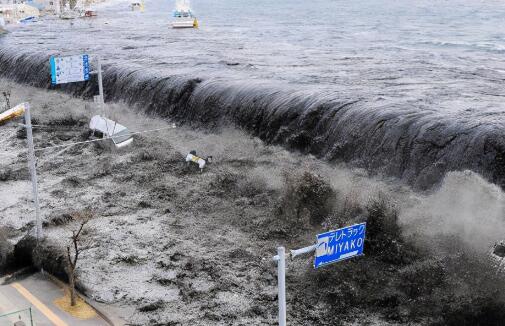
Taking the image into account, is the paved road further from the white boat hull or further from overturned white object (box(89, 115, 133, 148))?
the white boat hull

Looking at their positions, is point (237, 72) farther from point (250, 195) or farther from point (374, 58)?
point (250, 195)

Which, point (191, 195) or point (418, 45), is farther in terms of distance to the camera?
point (418, 45)

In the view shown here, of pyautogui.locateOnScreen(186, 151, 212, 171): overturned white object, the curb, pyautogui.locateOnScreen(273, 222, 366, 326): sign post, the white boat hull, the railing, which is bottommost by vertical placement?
the curb

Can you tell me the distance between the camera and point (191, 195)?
26.1 meters

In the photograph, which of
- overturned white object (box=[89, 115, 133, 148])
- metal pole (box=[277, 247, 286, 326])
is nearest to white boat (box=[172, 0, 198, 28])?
overturned white object (box=[89, 115, 133, 148])

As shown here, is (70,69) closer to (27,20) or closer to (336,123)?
(336,123)

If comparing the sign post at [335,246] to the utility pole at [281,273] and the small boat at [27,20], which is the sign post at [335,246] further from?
the small boat at [27,20]

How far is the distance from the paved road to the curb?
4.8 inches

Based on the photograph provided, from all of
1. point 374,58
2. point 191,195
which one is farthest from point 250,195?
point 374,58

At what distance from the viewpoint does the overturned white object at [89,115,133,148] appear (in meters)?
31.4

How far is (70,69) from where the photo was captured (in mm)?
27016

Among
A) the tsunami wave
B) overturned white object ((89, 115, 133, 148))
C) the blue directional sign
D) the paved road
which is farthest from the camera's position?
overturned white object ((89, 115, 133, 148))

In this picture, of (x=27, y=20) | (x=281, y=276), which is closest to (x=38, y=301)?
(x=281, y=276)

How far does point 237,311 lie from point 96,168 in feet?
A: 47.5
